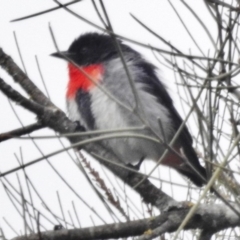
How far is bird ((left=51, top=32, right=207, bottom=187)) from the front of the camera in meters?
4.36

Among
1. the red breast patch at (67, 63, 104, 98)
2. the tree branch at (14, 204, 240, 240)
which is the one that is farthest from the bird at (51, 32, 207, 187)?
the tree branch at (14, 204, 240, 240)

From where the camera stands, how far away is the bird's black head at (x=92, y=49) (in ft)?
16.2

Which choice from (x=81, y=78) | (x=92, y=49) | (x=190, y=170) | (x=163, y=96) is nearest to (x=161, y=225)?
(x=190, y=170)

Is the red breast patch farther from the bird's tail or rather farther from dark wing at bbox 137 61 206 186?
the bird's tail

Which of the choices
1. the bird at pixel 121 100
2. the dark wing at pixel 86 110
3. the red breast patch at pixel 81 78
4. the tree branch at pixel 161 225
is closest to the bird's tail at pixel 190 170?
the bird at pixel 121 100

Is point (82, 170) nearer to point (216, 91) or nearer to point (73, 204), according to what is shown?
point (73, 204)

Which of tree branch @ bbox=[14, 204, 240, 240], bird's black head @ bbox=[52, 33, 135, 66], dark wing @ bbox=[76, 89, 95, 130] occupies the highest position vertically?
bird's black head @ bbox=[52, 33, 135, 66]

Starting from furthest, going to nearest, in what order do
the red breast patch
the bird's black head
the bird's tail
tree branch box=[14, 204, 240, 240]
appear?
the bird's black head, the red breast patch, the bird's tail, tree branch box=[14, 204, 240, 240]

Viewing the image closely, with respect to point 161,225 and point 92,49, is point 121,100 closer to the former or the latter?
point 92,49

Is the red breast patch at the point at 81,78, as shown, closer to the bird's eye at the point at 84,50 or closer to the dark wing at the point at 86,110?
→ the dark wing at the point at 86,110

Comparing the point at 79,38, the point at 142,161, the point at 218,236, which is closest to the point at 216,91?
the point at 218,236

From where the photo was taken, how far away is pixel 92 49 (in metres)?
5.12

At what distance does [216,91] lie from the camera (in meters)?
2.49

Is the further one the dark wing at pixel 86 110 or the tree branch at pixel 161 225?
the dark wing at pixel 86 110
